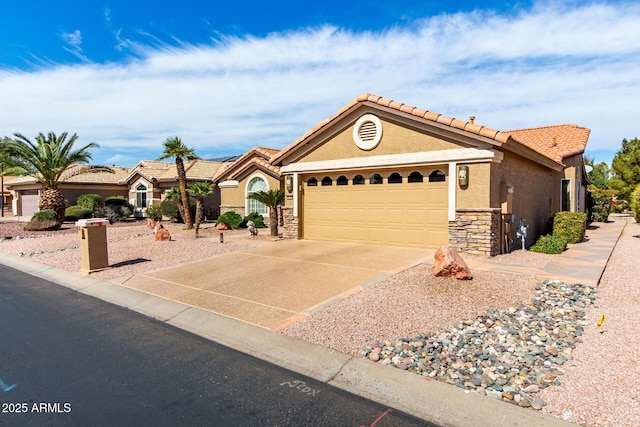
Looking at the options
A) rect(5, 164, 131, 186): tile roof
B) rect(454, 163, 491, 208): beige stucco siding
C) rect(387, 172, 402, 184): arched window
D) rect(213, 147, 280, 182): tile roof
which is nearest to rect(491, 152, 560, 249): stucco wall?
rect(454, 163, 491, 208): beige stucco siding

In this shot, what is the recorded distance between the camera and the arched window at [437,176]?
11.5 m

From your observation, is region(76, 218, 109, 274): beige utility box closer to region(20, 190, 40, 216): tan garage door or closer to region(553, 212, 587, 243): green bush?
region(553, 212, 587, 243): green bush

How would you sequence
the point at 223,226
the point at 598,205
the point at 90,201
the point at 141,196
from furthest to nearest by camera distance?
the point at 141,196 → the point at 90,201 → the point at 598,205 → the point at 223,226

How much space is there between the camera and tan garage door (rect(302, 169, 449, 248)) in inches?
460

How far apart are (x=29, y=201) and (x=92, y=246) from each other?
30048mm

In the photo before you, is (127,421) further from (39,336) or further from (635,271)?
(635,271)

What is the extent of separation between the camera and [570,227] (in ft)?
43.8

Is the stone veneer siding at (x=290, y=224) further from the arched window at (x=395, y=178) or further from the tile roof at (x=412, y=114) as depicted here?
the arched window at (x=395, y=178)

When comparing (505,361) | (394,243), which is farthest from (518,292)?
(394,243)

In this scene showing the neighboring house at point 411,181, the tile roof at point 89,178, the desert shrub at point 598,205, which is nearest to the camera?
the neighboring house at point 411,181

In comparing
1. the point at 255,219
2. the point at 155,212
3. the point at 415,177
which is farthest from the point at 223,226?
the point at 415,177

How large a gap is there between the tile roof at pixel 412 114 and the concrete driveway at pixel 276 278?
354 centimetres

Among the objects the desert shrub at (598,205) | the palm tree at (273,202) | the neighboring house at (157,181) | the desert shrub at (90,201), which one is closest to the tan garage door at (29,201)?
the desert shrub at (90,201)

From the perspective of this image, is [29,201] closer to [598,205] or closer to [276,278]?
[276,278]
